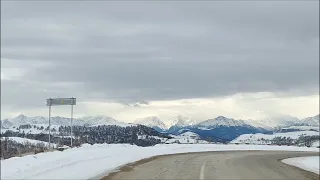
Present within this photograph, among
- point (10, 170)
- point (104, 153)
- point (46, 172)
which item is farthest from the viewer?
point (104, 153)

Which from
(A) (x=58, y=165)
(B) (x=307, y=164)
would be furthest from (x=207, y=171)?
(B) (x=307, y=164)

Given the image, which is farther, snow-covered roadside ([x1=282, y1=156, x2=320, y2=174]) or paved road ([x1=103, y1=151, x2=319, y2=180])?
snow-covered roadside ([x1=282, y1=156, x2=320, y2=174])

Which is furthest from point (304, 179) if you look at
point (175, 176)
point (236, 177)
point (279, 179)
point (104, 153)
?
point (104, 153)

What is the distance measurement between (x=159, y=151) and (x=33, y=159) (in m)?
34.7

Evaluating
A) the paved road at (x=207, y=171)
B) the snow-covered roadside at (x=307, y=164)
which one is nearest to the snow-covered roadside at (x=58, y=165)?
the paved road at (x=207, y=171)

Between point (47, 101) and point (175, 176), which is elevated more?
point (47, 101)

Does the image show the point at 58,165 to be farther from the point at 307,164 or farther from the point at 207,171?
the point at 307,164

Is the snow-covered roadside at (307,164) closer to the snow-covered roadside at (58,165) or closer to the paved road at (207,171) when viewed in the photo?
the paved road at (207,171)

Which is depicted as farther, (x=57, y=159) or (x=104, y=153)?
(x=104, y=153)

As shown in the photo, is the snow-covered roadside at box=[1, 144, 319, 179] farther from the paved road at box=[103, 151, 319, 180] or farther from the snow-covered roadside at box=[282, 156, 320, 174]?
the snow-covered roadside at box=[282, 156, 320, 174]

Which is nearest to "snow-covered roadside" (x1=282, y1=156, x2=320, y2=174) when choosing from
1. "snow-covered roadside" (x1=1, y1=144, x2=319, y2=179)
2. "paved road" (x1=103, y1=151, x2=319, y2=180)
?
"paved road" (x1=103, y1=151, x2=319, y2=180)

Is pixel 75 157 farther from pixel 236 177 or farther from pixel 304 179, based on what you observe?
pixel 304 179

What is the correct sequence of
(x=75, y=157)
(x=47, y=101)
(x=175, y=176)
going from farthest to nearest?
(x=47, y=101) → (x=75, y=157) → (x=175, y=176)

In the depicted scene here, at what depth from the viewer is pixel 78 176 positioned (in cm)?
2153
